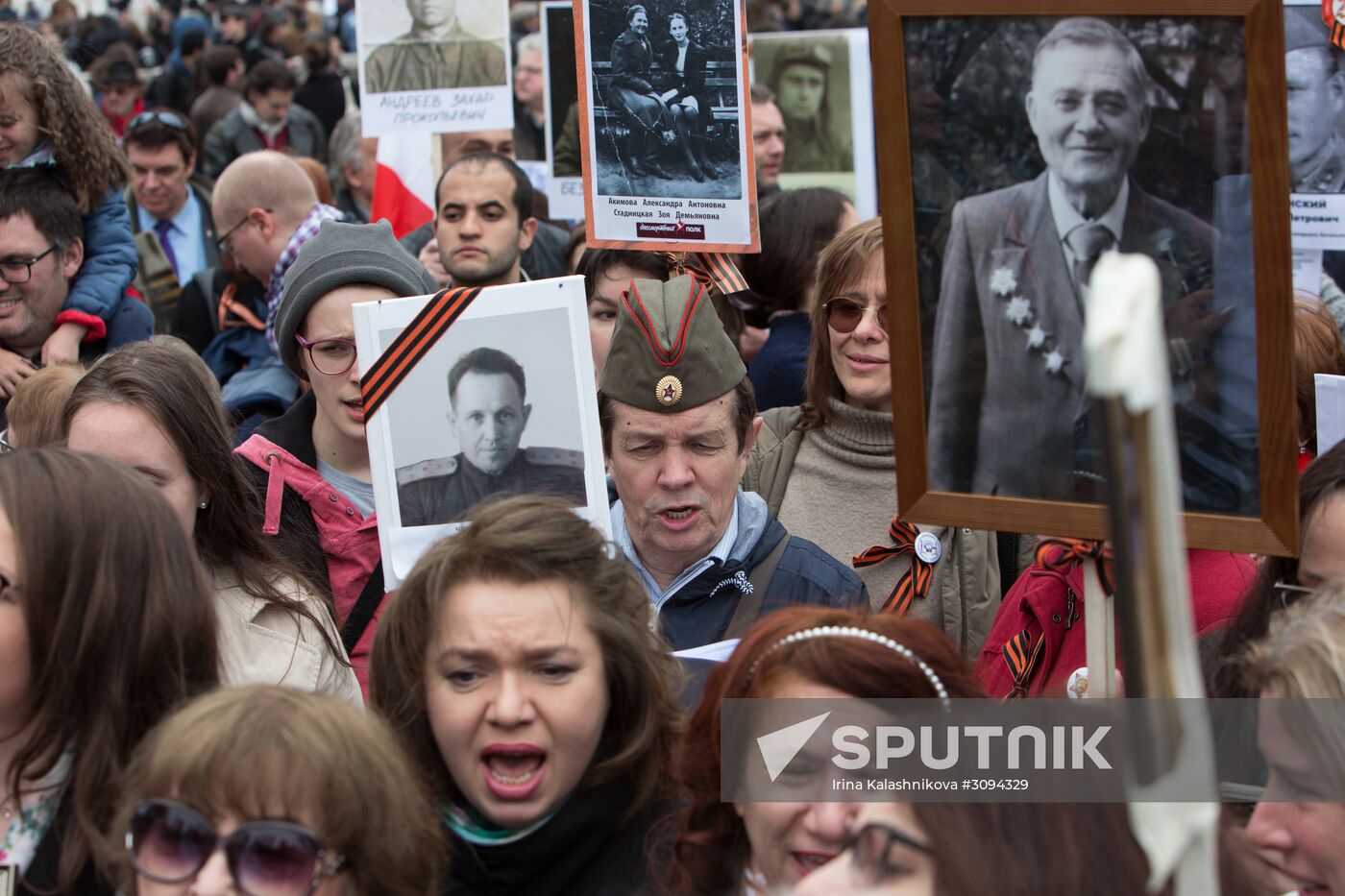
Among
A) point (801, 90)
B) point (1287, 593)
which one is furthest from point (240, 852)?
point (801, 90)

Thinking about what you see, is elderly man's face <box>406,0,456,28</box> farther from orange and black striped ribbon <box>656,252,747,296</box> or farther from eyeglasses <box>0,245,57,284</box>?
orange and black striped ribbon <box>656,252,747,296</box>

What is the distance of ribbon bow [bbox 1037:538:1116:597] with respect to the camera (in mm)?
2676

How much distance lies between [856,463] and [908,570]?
40 centimetres

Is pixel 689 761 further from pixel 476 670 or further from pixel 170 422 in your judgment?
pixel 170 422

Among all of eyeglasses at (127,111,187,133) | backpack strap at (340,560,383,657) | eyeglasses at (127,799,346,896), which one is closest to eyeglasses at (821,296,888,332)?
backpack strap at (340,560,383,657)

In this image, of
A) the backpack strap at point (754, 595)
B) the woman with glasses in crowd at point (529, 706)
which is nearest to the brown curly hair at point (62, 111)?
the backpack strap at point (754, 595)

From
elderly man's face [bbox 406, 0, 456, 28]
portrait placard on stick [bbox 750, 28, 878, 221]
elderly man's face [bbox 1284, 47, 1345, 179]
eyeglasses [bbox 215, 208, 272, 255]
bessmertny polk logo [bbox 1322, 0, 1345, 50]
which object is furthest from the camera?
portrait placard on stick [bbox 750, 28, 878, 221]

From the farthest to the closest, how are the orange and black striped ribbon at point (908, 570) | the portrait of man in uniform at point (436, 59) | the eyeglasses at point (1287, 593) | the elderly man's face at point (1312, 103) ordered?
the portrait of man in uniform at point (436, 59) < the elderly man's face at point (1312, 103) < the orange and black striped ribbon at point (908, 570) < the eyeglasses at point (1287, 593)

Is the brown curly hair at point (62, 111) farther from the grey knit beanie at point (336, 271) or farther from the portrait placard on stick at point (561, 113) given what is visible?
the portrait placard on stick at point (561, 113)

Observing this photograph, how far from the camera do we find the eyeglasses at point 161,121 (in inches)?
325

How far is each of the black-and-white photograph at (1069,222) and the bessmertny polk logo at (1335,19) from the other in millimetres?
3398

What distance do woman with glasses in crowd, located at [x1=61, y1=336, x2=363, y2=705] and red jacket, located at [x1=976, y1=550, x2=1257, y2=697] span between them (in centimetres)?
134

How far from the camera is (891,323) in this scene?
2723 millimetres

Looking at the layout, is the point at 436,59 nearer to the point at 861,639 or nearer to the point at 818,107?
the point at 818,107
